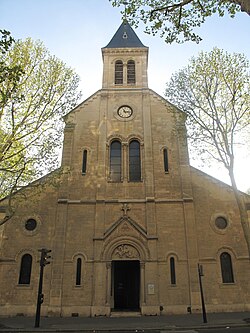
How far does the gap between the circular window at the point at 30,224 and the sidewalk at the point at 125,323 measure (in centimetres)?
501

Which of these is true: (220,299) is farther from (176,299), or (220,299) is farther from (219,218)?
(219,218)

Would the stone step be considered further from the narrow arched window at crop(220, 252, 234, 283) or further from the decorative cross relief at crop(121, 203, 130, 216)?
the decorative cross relief at crop(121, 203, 130, 216)

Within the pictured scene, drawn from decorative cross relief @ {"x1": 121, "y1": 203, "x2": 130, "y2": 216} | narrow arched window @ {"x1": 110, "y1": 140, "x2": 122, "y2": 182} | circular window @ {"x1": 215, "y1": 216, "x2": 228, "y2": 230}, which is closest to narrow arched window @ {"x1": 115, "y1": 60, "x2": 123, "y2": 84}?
narrow arched window @ {"x1": 110, "y1": 140, "x2": 122, "y2": 182}

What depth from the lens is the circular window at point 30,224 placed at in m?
18.1

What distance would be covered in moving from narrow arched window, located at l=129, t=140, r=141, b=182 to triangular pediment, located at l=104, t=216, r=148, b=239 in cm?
295

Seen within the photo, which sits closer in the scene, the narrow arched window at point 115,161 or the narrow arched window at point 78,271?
the narrow arched window at point 78,271

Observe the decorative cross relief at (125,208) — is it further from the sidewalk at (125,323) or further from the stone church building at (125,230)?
the sidewalk at (125,323)

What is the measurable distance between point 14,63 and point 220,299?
16.9 m

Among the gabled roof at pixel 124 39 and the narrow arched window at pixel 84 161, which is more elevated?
the gabled roof at pixel 124 39

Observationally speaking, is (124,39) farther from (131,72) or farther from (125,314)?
(125,314)

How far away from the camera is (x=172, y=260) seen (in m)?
17.2

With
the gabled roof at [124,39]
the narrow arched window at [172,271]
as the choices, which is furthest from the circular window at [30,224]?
the gabled roof at [124,39]

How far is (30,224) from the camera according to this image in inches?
717

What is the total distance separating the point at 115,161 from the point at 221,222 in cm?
805
